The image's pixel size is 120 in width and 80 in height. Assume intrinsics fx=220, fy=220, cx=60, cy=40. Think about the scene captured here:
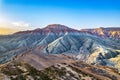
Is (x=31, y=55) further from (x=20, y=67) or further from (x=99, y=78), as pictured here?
(x=99, y=78)

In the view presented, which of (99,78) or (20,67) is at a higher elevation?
(20,67)

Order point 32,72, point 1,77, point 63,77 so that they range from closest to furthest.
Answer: point 1,77, point 32,72, point 63,77

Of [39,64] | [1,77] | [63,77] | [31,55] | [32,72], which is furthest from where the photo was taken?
[31,55]

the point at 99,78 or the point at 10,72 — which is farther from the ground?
the point at 10,72

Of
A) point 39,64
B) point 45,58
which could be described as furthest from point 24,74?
point 45,58

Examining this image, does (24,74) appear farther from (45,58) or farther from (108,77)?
(108,77)

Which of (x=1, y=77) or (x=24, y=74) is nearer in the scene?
(x=1, y=77)

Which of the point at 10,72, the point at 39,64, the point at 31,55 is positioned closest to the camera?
the point at 10,72

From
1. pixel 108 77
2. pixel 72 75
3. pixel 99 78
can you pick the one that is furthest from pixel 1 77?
pixel 108 77

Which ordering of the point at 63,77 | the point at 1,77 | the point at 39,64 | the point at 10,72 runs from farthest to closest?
the point at 39,64 < the point at 63,77 < the point at 10,72 < the point at 1,77
